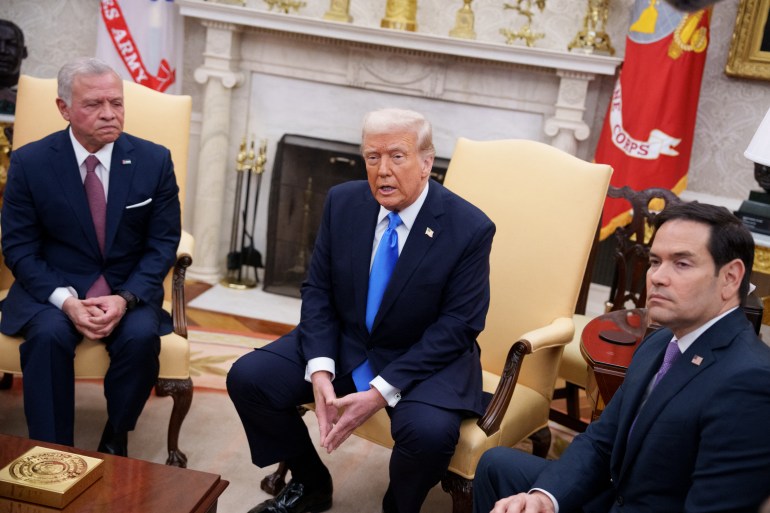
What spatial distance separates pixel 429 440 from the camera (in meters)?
2.42

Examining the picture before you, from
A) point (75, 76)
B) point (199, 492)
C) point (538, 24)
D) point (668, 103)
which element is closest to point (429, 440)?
point (199, 492)

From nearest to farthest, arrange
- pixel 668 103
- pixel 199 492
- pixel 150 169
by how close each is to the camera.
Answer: pixel 199 492 < pixel 150 169 < pixel 668 103

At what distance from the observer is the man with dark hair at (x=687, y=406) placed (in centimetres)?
167

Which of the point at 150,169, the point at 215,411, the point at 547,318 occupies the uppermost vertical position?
the point at 150,169

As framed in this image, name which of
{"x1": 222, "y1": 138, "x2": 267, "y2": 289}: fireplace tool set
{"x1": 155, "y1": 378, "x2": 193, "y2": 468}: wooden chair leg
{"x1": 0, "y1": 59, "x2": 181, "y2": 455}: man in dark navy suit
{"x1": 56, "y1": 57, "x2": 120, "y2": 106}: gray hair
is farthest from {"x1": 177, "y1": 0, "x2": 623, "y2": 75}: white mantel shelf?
{"x1": 155, "y1": 378, "x2": 193, "y2": 468}: wooden chair leg

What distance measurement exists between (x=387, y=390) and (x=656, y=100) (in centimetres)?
257

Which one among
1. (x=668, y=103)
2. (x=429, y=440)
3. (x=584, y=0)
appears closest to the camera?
(x=429, y=440)

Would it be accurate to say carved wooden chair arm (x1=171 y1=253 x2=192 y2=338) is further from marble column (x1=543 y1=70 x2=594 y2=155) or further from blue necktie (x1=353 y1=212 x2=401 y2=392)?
marble column (x1=543 y1=70 x2=594 y2=155)

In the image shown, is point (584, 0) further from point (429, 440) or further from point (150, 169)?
point (429, 440)

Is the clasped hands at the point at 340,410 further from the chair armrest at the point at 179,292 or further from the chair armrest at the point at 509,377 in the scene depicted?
the chair armrest at the point at 179,292

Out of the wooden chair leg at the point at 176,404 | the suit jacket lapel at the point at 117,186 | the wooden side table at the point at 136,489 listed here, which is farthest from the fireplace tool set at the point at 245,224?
the wooden side table at the point at 136,489

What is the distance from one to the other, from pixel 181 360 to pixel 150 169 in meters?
0.69

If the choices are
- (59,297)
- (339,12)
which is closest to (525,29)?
(339,12)

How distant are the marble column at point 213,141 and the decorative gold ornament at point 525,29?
1.59m
